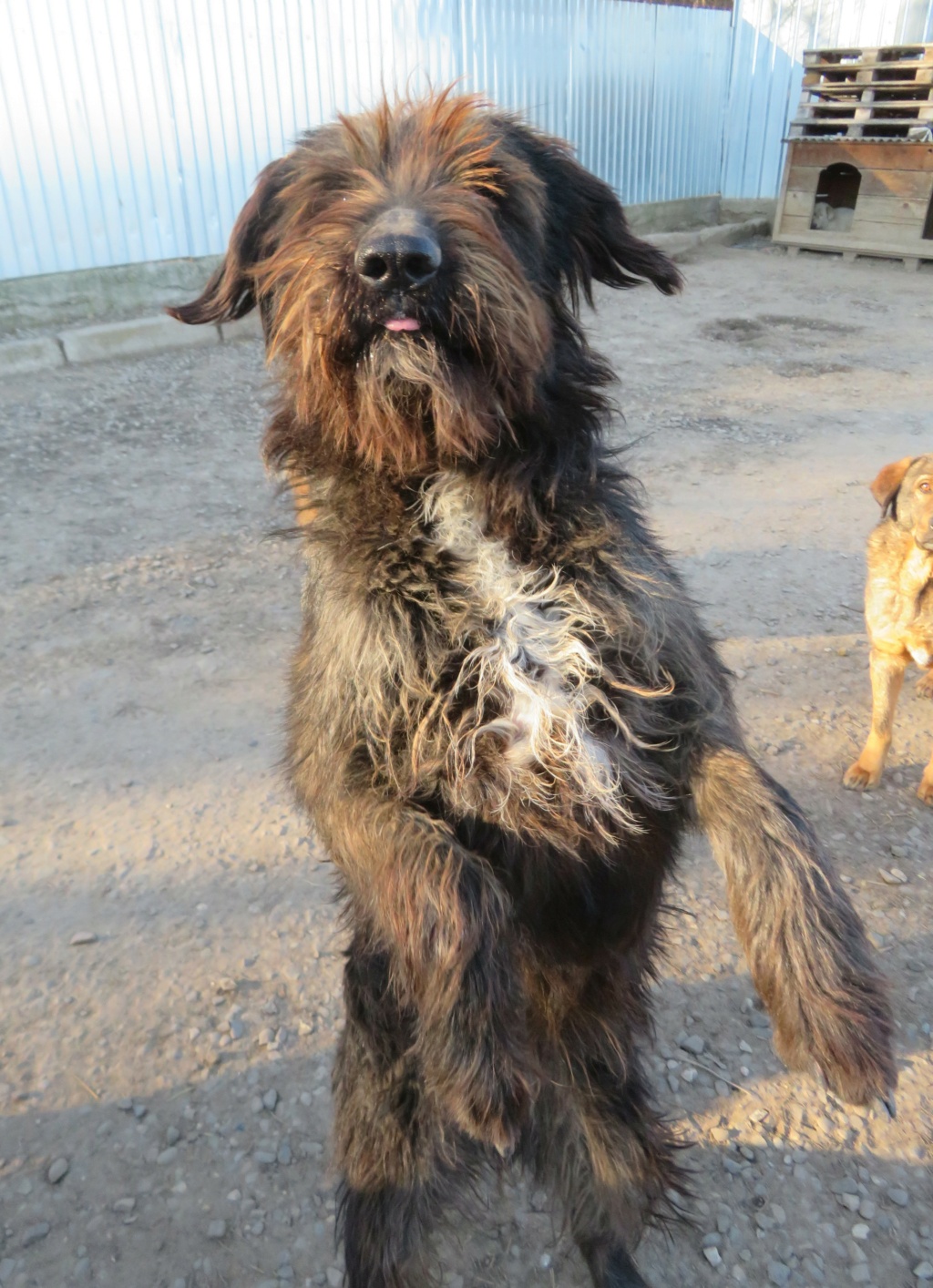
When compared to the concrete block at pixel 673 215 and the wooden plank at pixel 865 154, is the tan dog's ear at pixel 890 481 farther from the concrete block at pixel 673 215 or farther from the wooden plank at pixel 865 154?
the concrete block at pixel 673 215

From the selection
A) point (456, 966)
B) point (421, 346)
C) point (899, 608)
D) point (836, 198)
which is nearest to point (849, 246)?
point (836, 198)

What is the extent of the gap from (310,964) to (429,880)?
1.21 meters

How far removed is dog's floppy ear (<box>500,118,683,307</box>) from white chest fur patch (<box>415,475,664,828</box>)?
0.70m

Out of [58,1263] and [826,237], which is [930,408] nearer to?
[826,237]

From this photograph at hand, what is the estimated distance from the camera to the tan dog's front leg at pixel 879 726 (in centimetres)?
323

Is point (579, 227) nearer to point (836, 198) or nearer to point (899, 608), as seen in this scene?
point (899, 608)

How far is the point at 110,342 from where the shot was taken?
7492 millimetres

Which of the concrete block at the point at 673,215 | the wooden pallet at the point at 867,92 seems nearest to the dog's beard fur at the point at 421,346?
the concrete block at the point at 673,215

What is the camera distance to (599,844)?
6.05 ft

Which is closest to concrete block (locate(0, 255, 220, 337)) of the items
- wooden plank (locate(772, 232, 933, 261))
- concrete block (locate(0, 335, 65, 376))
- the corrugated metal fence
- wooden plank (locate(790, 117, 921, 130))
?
the corrugated metal fence

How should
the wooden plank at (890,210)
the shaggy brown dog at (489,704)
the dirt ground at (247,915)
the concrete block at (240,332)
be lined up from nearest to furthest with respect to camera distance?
the shaggy brown dog at (489,704) → the dirt ground at (247,915) → the concrete block at (240,332) → the wooden plank at (890,210)

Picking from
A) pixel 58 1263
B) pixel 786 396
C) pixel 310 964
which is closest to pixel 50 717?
pixel 310 964

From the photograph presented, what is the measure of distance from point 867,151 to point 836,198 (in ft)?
4.46

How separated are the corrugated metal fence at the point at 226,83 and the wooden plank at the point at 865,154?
1972mm
